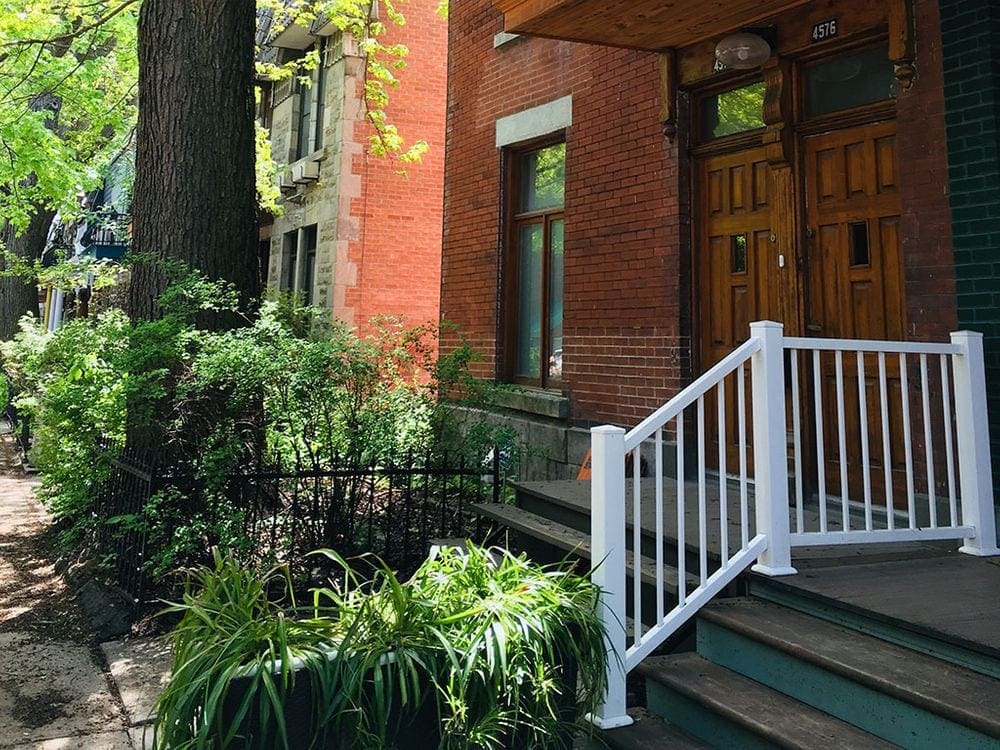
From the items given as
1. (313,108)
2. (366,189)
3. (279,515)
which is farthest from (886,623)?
(313,108)

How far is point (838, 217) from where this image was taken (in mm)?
5168

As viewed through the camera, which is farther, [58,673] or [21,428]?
[21,428]

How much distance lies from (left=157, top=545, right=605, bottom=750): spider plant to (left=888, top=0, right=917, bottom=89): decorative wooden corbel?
12.9ft

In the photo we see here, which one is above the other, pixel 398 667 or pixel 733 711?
pixel 398 667

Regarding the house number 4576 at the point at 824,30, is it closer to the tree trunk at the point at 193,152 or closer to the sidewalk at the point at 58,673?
the tree trunk at the point at 193,152

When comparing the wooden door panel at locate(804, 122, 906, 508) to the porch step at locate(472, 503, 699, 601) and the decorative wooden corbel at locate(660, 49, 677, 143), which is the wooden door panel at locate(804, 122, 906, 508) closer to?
the decorative wooden corbel at locate(660, 49, 677, 143)

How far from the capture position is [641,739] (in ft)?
9.77

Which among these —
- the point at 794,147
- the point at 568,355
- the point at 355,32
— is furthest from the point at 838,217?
the point at 355,32

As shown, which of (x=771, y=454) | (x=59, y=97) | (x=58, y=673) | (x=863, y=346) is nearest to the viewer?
(x=771, y=454)

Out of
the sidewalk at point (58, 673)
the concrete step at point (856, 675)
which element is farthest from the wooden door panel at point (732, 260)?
the sidewalk at point (58, 673)

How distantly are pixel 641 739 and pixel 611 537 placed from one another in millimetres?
782

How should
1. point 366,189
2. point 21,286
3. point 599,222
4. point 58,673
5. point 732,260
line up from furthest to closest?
point 21,286 → point 366,189 → point 599,222 → point 732,260 → point 58,673

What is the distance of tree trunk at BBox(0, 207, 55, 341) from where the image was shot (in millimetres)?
15539

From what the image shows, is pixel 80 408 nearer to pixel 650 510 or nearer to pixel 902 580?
pixel 650 510
